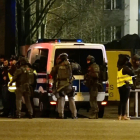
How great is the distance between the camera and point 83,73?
12.6 meters

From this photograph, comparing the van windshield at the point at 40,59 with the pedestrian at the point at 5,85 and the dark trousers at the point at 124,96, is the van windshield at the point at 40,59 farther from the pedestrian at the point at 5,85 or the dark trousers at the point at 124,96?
Result: the dark trousers at the point at 124,96

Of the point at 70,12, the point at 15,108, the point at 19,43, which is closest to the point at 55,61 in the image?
the point at 15,108

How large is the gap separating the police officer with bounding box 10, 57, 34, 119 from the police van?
55 cm

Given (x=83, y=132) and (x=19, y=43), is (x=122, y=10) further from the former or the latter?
(x=83, y=132)

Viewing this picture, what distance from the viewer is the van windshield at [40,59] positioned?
41.1 ft

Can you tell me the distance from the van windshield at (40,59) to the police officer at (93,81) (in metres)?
1.24

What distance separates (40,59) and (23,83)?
1105 mm

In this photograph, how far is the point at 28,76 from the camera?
11945 mm

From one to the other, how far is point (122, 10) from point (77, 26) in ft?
36.8

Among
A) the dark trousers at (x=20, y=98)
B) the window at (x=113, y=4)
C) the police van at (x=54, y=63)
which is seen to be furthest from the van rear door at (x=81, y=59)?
the window at (x=113, y=4)

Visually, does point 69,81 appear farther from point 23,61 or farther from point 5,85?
point 5,85

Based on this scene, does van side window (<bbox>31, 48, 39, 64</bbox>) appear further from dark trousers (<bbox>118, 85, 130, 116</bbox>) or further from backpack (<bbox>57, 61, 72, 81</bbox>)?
Answer: dark trousers (<bbox>118, 85, 130, 116</bbox>)

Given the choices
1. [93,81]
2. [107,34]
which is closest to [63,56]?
[93,81]

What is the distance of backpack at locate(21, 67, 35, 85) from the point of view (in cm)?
1189
